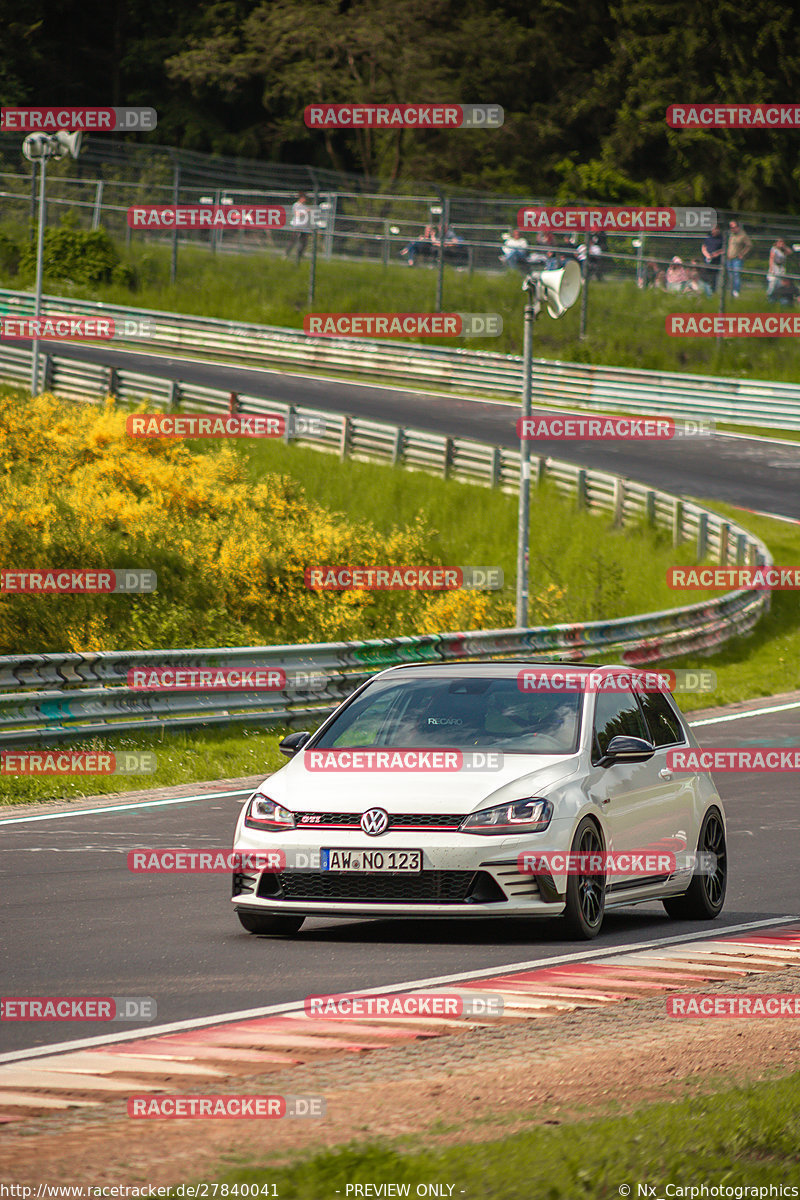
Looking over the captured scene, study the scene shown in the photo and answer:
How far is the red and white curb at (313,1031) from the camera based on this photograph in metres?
6.18

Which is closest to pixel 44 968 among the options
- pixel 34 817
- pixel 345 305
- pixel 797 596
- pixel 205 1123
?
pixel 205 1123

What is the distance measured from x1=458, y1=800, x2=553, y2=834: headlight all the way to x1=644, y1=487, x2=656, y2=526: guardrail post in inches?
999

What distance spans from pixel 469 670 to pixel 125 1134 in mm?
5385

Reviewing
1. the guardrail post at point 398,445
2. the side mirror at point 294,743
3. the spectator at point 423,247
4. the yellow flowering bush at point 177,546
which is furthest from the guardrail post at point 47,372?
the side mirror at point 294,743

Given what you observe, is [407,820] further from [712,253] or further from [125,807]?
[712,253]

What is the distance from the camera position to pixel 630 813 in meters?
10.2

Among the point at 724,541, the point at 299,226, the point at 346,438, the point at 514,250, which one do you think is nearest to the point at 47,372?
the point at 346,438

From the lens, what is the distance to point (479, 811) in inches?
365

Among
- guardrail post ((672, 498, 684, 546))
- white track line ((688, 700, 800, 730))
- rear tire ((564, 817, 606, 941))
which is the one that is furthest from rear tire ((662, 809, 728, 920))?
guardrail post ((672, 498, 684, 546))

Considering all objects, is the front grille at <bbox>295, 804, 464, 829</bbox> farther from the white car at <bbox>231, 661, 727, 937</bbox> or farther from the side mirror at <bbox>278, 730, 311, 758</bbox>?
the side mirror at <bbox>278, 730, 311, 758</bbox>

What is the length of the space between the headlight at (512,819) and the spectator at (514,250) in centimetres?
3879

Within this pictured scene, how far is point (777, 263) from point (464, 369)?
369 inches

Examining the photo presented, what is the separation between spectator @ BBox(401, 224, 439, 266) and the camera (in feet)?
162

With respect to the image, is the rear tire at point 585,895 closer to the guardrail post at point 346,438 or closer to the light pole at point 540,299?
the light pole at point 540,299
